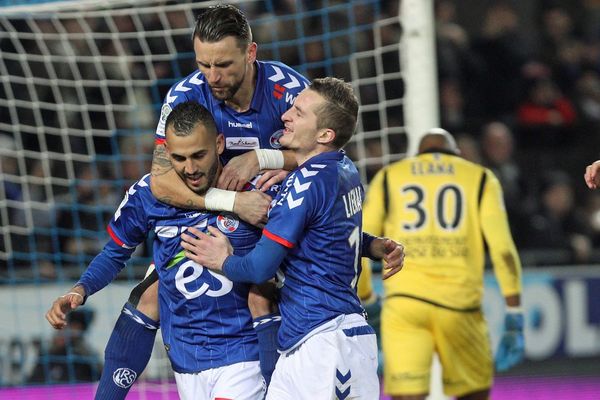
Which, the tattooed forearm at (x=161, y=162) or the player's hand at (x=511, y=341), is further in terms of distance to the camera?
the player's hand at (x=511, y=341)

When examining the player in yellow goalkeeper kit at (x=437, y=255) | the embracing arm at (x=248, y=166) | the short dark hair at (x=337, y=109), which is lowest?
the player in yellow goalkeeper kit at (x=437, y=255)

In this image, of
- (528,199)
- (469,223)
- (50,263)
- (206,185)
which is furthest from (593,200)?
(206,185)

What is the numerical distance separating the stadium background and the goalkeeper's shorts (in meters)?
1.40

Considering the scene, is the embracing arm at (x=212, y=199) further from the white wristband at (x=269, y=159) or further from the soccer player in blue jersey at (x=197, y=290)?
the white wristband at (x=269, y=159)

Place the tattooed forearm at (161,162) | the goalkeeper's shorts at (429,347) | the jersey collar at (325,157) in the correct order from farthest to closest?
the goalkeeper's shorts at (429,347) < the tattooed forearm at (161,162) < the jersey collar at (325,157)

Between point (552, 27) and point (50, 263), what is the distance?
5.74 m

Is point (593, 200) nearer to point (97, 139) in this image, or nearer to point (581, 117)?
point (581, 117)

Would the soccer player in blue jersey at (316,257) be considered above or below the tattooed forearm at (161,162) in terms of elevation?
below

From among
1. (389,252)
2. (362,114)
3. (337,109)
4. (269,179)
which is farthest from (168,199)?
(362,114)

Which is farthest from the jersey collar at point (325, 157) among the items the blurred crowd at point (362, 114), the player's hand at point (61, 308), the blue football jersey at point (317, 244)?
the blurred crowd at point (362, 114)

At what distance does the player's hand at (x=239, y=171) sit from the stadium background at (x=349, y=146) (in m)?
3.01

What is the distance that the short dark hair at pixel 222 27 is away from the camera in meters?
4.18

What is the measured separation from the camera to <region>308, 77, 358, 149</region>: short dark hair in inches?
156

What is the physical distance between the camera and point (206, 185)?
13.5 feet
